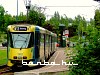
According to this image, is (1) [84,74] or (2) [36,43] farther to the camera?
(2) [36,43]

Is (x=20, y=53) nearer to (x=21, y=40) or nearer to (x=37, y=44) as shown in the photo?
(x=21, y=40)

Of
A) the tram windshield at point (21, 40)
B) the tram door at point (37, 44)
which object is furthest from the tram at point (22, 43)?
the tram door at point (37, 44)

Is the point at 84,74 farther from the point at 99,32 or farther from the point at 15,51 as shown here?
the point at 15,51

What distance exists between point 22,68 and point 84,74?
20.6 metres

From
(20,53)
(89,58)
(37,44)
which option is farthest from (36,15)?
(89,58)

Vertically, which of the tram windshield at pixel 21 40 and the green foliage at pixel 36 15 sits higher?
the green foliage at pixel 36 15

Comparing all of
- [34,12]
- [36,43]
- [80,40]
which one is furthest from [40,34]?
[34,12]

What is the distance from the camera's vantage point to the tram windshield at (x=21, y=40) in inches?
1105

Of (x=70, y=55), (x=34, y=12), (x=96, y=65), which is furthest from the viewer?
(x=34, y=12)

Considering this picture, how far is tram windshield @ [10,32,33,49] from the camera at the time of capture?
2806 centimetres

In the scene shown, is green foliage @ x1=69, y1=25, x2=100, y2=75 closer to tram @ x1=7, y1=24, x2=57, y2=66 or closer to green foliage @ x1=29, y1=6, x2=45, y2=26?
tram @ x1=7, y1=24, x2=57, y2=66

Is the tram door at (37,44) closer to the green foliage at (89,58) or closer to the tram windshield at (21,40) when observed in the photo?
the tram windshield at (21,40)

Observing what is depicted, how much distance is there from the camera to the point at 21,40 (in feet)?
92.1

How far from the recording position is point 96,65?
1045 centimetres
